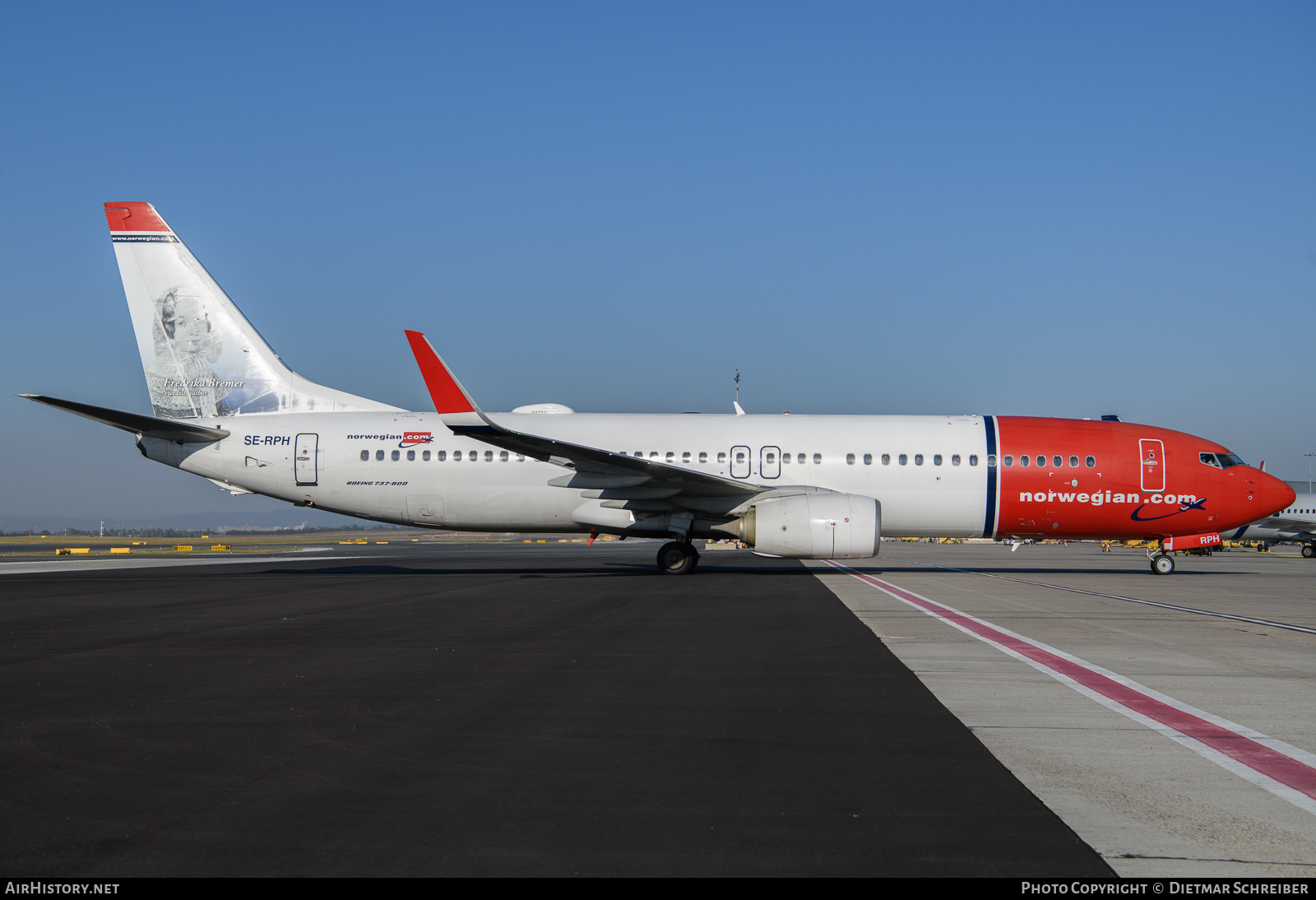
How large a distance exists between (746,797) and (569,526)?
17.6 m

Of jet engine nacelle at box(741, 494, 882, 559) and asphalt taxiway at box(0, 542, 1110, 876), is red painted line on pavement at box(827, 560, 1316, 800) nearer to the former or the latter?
asphalt taxiway at box(0, 542, 1110, 876)

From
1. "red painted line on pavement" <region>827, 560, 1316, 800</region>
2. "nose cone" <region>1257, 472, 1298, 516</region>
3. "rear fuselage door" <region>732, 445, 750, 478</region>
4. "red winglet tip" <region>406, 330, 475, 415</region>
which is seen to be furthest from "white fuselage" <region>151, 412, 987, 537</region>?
"red painted line on pavement" <region>827, 560, 1316, 800</region>

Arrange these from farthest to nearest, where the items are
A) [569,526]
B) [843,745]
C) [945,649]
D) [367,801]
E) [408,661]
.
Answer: [569,526]
[945,649]
[408,661]
[843,745]
[367,801]

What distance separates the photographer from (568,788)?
14.1 ft

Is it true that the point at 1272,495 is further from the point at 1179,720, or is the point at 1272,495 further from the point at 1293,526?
the point at 1293,526

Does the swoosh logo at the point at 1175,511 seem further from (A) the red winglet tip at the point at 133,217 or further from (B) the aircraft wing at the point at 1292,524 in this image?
(B) the aircraft wing at the point at 1292,524

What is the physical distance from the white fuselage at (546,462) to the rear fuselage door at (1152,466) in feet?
12.4

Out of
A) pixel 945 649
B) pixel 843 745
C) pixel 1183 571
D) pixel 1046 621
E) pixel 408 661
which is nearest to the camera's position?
pixel 843 745

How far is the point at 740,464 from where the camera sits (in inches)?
835

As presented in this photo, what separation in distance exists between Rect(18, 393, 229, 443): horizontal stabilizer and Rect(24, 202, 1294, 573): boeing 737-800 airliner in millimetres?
62

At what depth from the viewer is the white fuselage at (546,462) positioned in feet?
69.2
